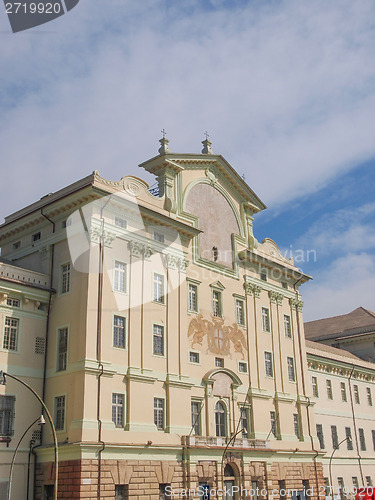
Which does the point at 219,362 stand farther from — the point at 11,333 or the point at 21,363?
the point at 11,333

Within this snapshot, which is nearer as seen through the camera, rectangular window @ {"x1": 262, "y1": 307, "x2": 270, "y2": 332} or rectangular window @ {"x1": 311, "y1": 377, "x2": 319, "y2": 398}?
rectangular window @ {"x1": 262, "y1": 307, "x2": 270, "y2": 332}

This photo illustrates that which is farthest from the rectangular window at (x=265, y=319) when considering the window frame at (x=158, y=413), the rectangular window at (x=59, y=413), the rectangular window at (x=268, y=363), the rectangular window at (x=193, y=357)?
the rectangular window at (x=59, y=413)

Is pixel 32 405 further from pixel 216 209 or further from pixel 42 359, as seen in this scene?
pixel 216 209

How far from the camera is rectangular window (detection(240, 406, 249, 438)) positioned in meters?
43.3

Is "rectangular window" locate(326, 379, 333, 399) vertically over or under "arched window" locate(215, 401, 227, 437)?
over

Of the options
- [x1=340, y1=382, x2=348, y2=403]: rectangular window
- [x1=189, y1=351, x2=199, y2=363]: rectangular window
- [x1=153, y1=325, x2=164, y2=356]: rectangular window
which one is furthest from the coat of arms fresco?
[x1=340, y1=382, x2=348, y2=403]: rectangular window

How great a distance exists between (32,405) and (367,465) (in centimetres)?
3753

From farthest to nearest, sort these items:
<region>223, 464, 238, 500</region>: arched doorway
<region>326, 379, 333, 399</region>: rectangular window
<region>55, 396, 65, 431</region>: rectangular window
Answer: <region>326, 379, 333, 399</region>: rectangular window, <region>223, 464, 238, 500</region>: arched doorway, <region>55, 396, 65, 431</region>: rectangular window

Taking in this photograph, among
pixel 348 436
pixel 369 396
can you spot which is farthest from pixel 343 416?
pixel 369 396

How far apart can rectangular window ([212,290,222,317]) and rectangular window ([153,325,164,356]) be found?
586 centimetres

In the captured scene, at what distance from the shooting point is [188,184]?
45188 mm

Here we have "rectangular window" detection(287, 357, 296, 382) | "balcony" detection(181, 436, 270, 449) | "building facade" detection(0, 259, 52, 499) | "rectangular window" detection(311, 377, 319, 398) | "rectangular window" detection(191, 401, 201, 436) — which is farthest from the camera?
"rectangular window" detection(311, 377, 319, 398)

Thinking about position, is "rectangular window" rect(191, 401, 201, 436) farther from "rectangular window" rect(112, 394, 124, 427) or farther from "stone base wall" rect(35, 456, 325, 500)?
"rectangular window" rect(112, 394, 124, 427)

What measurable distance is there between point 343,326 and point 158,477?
4613cm
